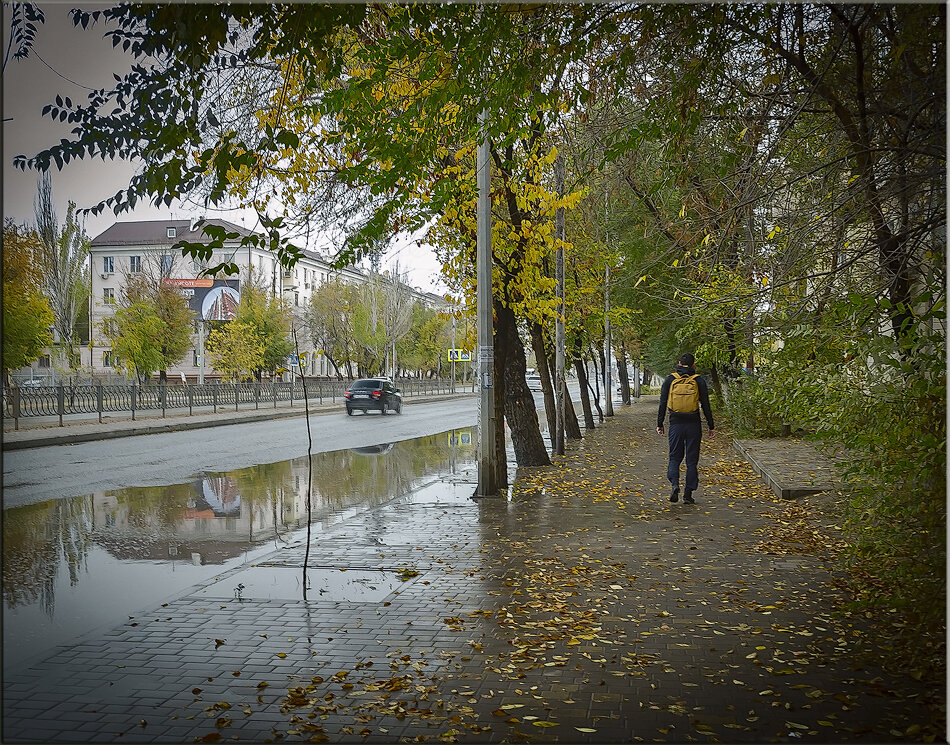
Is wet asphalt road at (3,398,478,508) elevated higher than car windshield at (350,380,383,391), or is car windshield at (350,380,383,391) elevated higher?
car windshield at (350,380,383,391)

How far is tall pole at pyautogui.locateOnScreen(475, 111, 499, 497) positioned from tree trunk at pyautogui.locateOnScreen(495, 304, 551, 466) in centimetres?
209

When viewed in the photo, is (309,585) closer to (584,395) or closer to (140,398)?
(584,395)

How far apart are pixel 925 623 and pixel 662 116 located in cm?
439

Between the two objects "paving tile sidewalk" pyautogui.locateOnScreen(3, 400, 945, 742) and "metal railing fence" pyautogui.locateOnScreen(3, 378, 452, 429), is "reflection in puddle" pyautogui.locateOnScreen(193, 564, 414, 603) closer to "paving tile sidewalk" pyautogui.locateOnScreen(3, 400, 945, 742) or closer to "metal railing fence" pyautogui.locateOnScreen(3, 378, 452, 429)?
"paving tile sidewalk" pyautogui.locateOnScreen(3, 400, 945, 742)

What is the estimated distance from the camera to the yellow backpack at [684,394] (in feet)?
40.7

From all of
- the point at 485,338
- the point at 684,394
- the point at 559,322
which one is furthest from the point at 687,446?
the point at 559,322

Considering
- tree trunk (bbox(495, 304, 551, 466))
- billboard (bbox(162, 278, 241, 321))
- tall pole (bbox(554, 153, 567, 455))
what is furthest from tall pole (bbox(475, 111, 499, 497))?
tall pole (bbox(554, 153, 567, 455))

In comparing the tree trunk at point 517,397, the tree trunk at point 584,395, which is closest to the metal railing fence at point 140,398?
the tree trunk at point 517,397

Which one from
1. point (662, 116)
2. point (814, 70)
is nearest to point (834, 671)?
point (662, 116)

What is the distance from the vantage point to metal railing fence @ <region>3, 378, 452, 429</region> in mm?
26597

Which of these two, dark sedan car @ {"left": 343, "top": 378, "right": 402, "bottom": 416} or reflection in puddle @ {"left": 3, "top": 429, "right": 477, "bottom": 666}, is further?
dark sedan car @ {"left": 343, "top": 378, "right": 402, "bottom": 416}

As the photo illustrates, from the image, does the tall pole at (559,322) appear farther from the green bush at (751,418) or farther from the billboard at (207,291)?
the billboard at (207,291)

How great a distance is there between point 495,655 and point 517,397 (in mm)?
11370

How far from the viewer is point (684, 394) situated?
12430 millimetres
